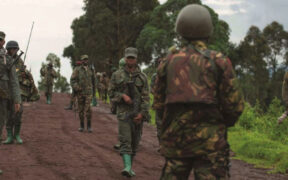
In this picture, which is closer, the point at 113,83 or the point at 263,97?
the point at 113,83

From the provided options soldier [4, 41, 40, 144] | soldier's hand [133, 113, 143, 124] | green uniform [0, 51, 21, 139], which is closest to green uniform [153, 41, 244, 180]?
soldier's hand [133, 113, 143, 124]

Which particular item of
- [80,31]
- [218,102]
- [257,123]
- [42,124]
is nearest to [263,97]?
[80,31]

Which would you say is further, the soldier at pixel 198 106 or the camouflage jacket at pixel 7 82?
the camouflage jacket at pixel 7 82

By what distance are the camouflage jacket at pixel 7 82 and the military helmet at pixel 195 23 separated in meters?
4.34

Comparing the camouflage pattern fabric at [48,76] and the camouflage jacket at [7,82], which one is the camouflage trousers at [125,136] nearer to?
the camouflage jacket at [7,82]

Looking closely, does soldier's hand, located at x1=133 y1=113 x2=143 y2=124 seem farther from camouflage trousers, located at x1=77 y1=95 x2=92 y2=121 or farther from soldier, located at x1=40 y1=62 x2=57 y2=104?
soldier, located at x1=40 y1=62 x2=57 y2=104

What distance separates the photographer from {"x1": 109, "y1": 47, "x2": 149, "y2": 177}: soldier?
24.4 feet

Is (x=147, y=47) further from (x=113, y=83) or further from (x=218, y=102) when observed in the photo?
(x=218, y=102)

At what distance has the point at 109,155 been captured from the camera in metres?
10.1

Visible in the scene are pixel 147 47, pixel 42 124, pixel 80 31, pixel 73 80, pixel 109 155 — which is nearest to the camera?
pixel 109 155

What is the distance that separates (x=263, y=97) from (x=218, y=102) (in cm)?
5508

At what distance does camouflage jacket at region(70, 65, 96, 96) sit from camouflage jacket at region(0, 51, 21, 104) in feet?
18.8

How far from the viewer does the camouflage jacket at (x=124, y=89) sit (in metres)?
7.47

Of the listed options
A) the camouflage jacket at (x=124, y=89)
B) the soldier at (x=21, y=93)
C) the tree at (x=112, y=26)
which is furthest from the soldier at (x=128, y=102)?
the tree at (x=112, y=26)
